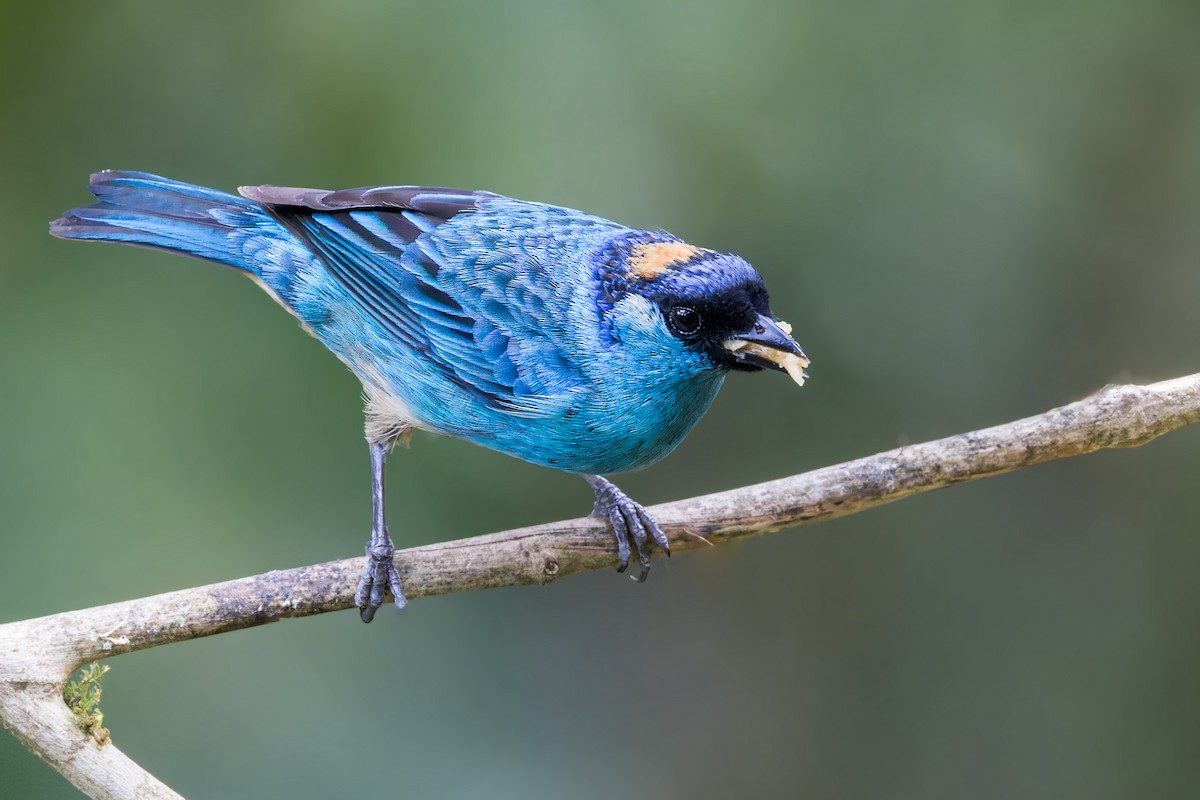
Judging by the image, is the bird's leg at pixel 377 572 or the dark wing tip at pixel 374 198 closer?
the bird's leg at pixel 377 572

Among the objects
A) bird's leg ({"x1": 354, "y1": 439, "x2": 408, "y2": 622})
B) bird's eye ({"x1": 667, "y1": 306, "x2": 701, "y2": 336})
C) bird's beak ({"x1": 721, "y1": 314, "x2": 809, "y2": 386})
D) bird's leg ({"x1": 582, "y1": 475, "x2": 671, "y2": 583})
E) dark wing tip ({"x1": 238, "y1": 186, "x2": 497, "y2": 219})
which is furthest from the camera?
dark wing tip ({"x1": 238, "y1": 186, "x2": 497, "y2": 219})

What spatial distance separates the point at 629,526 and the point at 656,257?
0.93 meters

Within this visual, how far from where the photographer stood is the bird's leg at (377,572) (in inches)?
141

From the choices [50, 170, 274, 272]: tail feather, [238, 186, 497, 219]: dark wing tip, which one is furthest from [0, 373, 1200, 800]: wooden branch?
[50, 170, 274, 272]: tail feather

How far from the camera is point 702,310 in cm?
330

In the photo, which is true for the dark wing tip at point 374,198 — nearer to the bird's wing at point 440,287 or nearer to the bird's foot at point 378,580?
the bird's wing at point 440,287

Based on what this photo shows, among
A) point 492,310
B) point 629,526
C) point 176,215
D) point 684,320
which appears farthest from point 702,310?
point 176,215

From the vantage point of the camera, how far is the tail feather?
396 cm

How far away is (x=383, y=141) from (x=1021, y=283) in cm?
256

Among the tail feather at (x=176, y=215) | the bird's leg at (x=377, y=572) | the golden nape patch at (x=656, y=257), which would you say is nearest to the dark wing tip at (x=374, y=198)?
the tail feather at (x=176, y=215)

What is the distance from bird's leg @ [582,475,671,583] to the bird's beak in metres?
0.73

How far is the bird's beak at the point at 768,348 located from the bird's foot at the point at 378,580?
4.03 feet

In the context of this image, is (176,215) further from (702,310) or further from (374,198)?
(702,310)

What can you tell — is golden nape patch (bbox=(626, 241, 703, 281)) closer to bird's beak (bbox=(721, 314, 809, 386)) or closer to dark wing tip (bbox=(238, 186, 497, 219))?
bird's beak (bbox=(721, 314, 809, 386))
